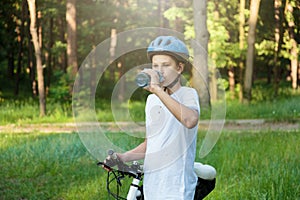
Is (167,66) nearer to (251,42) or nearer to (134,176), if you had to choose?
(134,176)

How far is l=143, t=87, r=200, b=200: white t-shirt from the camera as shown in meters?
2.56

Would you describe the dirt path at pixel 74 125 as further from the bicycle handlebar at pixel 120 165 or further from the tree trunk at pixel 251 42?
the bicycle handlebar at pixel 120 165

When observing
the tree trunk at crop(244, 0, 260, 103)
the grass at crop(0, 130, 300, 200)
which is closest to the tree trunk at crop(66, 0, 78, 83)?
the tree trunk at crop(244, 0, 260, 103)

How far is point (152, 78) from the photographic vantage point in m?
2.24

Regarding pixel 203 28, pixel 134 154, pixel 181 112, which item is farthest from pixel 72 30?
pixel 181 112

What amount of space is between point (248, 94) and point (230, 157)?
439 inches

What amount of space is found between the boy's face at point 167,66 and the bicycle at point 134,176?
0.41 metres

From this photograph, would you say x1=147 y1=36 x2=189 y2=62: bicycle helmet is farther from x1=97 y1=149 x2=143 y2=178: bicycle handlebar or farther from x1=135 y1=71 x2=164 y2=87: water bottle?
x1=97 y1=149 x2=143 y2=178: bicycle handlebar

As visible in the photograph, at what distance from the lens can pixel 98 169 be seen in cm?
816

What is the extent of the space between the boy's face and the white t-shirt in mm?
110

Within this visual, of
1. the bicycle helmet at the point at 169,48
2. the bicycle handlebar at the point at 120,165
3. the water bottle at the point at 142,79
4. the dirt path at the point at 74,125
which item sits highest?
the bicycle helmet at the point at 169,48

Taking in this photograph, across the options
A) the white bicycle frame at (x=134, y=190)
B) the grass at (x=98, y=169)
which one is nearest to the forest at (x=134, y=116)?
the grass at (x=98, y=169)

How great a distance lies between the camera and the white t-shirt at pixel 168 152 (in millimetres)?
2562

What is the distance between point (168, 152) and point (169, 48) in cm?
46
